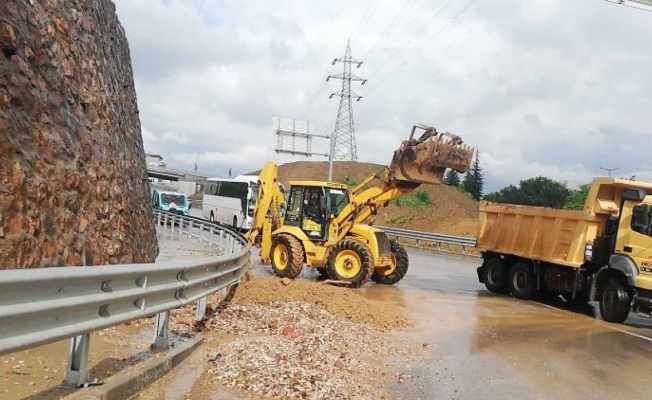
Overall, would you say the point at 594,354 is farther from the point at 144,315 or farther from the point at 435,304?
the point at 144,315

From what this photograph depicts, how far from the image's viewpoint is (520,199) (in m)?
85.8

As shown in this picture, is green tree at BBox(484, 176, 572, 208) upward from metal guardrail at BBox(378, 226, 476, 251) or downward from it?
upward

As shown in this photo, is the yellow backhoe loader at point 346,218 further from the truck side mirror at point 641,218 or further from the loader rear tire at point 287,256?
the truck side mirror at point 641,218

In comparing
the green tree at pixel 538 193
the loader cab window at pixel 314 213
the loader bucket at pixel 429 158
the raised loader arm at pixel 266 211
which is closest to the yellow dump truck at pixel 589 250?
the loader bucket at pixel 429 158

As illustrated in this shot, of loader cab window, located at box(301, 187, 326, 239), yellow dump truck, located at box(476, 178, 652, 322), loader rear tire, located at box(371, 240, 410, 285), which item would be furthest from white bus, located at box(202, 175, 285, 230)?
yellow dump truck, located at box(476, 178, 652, 322)

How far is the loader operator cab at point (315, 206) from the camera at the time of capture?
55.5 ft

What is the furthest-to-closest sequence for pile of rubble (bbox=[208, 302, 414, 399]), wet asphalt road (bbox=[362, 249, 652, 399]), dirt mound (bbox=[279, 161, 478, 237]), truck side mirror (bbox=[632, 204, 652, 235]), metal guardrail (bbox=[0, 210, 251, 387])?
1. dirt mound (bbox=[279, 161, 478, 237])
2. truck side mirror (bbox=[632, 204, 652, 235])
3. wet asphalt road (bbox=[362, 249, 652, 399])
4. pile of rubble (bbox=[208, 302, 414, 399])
5. metal guardrail (bbox=[0, 210, 251, 387])

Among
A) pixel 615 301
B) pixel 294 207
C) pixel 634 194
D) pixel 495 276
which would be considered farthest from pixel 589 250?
pixel 294 207

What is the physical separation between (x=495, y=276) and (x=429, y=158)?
451 centimetres

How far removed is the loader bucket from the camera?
15586 mm

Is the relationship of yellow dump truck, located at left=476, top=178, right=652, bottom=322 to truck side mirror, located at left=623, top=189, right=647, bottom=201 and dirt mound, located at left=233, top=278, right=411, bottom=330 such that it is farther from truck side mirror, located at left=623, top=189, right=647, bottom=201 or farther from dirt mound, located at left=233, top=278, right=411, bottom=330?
dirt mound, located at left=233, top=278, right=411, bottom=330

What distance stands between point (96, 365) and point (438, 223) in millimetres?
43000

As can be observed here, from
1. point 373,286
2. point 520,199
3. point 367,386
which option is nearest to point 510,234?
point 373,286

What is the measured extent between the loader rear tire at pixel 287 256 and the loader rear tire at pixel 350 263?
844 millimetres
